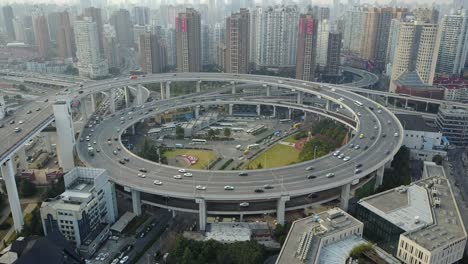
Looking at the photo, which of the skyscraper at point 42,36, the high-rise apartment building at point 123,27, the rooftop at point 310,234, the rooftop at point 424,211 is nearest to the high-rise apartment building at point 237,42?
the rooftop at point 424,211

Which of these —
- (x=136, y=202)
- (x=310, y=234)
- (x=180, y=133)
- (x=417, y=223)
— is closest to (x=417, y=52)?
(x=180, y=133)

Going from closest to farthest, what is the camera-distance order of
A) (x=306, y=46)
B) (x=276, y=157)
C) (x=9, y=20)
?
(x=276, y=157) → (x=306, y=46) → (x=9, y=20)

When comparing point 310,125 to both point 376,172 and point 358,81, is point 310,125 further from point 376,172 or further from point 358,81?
point 358,81

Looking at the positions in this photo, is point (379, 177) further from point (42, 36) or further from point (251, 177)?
point (42, 36)

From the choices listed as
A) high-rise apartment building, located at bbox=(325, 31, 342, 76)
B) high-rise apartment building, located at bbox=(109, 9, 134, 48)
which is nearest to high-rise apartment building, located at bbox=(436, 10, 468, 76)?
high-rise apartment building, located at bbox=(325, 31, 342, 76)

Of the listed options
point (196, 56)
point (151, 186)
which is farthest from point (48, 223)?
point (196, 56)
